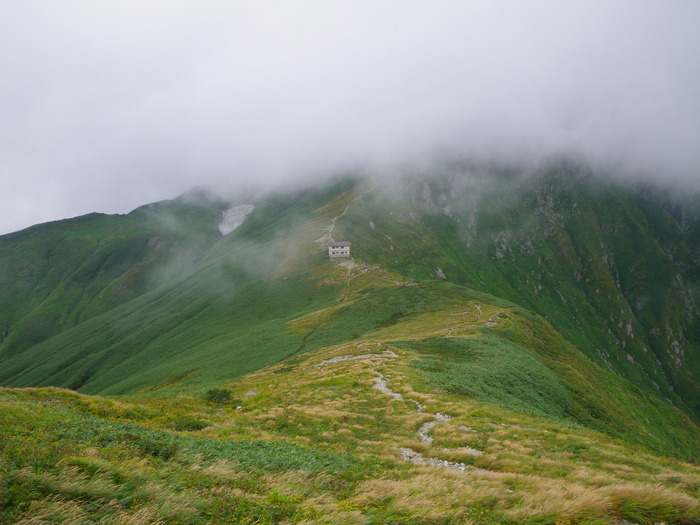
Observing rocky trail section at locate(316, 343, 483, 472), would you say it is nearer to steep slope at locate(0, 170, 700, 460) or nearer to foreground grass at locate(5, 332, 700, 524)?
foreground grass at locate(5, 332, 700, 524)

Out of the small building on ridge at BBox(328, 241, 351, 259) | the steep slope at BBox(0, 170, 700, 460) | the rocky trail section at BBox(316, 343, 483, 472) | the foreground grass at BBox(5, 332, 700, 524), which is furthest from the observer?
the small building on ridge at BBox(328, 241, 351, 259)

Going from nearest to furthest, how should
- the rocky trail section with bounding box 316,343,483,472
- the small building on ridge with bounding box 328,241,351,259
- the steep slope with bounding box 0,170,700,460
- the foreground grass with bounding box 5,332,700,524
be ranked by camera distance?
the foreground grass with bounding box 5,332,700,524 < the rocky trail section with bounding box 316,343,483,472 < the steep slope with bounding box 0,170,700,460 < the small building on ridge with bounding box 328,241,351,259

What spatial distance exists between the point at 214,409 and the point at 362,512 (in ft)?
77.0

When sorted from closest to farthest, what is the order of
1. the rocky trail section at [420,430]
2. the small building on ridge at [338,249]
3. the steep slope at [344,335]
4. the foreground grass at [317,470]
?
the foreground grass at [317,470], the rocky trail section at [420,430], the steep slope at [344,335], the small building on ridge at [338,249]

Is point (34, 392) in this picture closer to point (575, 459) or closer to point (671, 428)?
point (575, 459)

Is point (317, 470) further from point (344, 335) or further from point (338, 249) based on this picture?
point (338, 249)

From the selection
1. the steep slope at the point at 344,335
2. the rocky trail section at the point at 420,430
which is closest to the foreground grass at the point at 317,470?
the rocky trail section at the point at 420,430

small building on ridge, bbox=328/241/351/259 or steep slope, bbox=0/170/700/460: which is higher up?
small building on ridge, bbox=328/241/351/259

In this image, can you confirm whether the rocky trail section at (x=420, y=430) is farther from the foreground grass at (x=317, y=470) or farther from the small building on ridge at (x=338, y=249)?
the small building on ridge at (x=338, y=249)

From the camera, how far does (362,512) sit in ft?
30.9

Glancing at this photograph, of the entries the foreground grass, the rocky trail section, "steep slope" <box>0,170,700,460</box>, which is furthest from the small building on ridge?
the foreground grass

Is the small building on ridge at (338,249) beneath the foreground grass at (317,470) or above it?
above

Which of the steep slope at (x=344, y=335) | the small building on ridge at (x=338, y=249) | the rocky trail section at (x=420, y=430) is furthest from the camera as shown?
the small building on ridge at (x=338, y=249)

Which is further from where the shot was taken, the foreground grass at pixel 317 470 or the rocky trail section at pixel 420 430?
the rocky trail section at pixel 420 430
